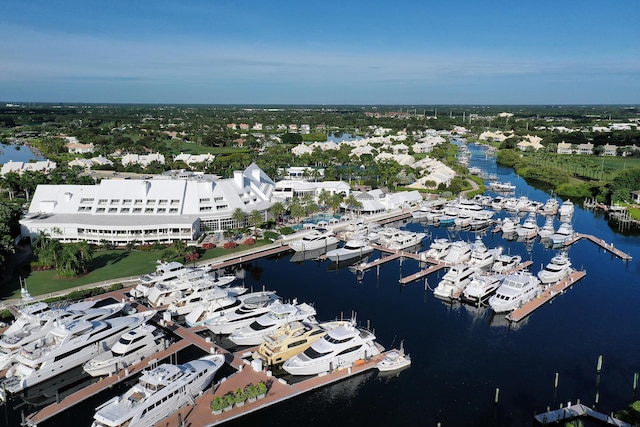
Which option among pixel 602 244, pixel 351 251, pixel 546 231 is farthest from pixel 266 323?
pixel 602 244

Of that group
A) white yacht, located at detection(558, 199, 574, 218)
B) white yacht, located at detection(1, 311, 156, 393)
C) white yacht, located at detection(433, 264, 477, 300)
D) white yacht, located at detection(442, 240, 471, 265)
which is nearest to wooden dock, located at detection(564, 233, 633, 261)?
white yacht, located at detection(558, 199, 574, 218)

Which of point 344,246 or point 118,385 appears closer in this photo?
point 118,385

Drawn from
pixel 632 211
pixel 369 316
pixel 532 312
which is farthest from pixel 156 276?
pixel 632 211

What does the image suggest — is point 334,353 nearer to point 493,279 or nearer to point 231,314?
point 231,314

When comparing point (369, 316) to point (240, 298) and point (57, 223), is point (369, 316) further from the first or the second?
point (57, 223)

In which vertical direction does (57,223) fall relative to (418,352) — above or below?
above

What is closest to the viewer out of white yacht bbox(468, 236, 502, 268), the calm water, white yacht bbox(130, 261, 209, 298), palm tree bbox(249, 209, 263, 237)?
the calm water

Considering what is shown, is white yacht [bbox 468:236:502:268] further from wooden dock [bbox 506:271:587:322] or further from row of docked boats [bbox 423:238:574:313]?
wooden dock [bbox 506:271:587:322]
